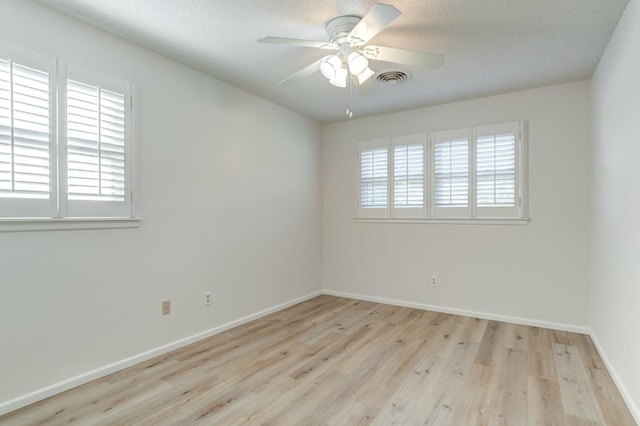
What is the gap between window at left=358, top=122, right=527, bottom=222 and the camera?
3.55 metres

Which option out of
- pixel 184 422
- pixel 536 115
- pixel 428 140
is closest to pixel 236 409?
pixel 184 422

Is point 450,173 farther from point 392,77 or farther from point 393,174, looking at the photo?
point 392,77

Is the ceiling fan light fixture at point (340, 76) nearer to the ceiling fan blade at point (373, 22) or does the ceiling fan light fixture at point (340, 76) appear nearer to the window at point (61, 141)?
the ceiling fan blade at point (373, 22)

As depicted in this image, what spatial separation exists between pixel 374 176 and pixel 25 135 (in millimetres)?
3457

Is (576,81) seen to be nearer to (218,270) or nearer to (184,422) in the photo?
(218,270)

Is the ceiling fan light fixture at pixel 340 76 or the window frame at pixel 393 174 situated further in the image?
the window frame at pixel 393 174

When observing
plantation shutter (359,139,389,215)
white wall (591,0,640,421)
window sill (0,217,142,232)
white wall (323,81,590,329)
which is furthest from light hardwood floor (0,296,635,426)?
plantation shutter (359,139,389,215)

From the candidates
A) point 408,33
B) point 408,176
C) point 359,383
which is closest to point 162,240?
point 359,383

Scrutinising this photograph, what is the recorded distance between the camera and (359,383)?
7.61ft

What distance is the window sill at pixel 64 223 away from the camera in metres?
1.97

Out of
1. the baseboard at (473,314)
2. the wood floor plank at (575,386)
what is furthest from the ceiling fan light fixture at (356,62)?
the baseboard at (473,314)

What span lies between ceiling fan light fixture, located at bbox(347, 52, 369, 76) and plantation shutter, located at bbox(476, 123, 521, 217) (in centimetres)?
212

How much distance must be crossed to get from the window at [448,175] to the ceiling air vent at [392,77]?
1045mm

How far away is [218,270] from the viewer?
326 centimetres
